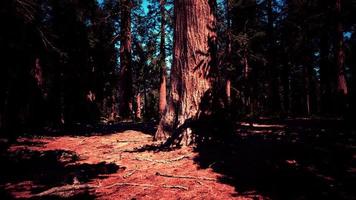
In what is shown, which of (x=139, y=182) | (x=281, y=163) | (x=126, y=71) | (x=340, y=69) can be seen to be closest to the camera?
(x=139, y=182)

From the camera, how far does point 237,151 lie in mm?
4723

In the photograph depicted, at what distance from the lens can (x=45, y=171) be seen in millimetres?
4762

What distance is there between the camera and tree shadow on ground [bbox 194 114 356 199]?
3.15 metres

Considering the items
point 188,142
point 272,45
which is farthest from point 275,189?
point 272,45

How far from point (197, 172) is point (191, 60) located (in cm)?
274

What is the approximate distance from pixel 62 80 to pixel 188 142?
42.8ft

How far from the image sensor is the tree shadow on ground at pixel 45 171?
12.6 feet

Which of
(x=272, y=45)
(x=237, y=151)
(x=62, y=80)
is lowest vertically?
(x=237, y=151)

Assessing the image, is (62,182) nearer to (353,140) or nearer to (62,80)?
(353,140)

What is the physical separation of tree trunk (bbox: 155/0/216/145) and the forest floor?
28.0 inches

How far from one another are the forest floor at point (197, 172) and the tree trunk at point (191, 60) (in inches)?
→ 28.0

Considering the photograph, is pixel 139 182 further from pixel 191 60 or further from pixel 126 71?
pixel 126 71

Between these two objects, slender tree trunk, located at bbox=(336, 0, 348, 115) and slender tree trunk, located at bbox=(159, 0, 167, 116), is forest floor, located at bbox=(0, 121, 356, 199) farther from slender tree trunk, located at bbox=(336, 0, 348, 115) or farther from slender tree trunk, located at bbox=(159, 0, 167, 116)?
slender tree trunk, located at bbox=(159, 0, 167, 116)

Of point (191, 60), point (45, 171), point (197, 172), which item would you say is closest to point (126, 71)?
point (191, 60)
